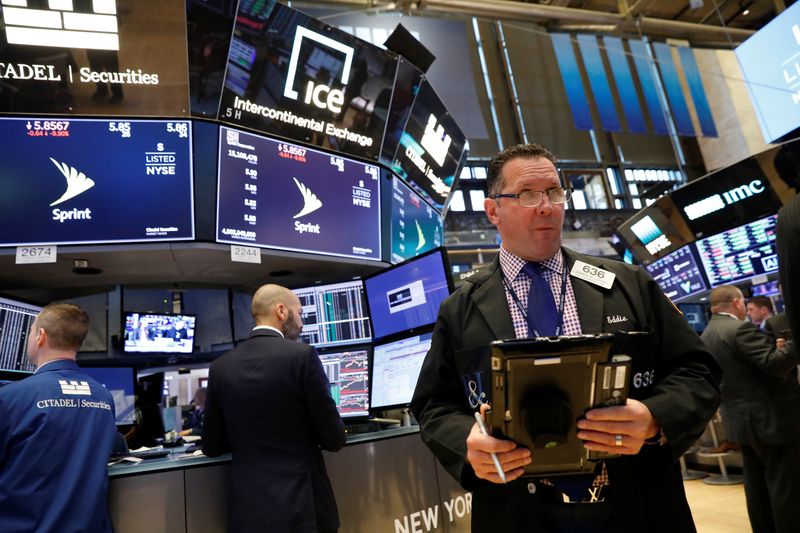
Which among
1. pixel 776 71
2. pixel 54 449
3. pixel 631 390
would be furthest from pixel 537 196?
pixel 776 71

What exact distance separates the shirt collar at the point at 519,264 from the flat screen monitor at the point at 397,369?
1.80m

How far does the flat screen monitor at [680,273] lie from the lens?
638cm

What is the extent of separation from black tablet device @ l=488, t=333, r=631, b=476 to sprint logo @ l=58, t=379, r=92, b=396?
195cm

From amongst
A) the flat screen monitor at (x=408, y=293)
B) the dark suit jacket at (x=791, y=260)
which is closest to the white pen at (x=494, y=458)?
the dark suit jacket at (x=791, y=260)

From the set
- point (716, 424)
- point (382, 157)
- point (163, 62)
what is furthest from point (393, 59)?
point (716, 424)

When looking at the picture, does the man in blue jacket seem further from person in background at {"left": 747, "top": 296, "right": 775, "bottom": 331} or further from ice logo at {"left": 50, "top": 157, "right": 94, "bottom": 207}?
person in background at {"left": 747, "top": 296, "right": 775, "bottom": 331}

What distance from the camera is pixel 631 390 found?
119 cm

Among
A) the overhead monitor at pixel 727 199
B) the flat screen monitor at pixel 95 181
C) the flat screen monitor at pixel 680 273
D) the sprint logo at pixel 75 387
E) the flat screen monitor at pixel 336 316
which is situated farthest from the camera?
the flat screen monitor at pixel 680 273

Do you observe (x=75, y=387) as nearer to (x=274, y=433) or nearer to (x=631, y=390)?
(x=274, y=433)

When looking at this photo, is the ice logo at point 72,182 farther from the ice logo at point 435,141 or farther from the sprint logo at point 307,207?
the ice logo at point 435,141

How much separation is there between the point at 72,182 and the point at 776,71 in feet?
18.8

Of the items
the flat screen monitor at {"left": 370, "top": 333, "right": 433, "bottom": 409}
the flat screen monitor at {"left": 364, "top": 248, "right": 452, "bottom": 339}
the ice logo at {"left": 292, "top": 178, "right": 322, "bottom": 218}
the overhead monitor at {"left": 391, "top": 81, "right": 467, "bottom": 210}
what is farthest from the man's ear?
the overhead monitor at {"left": 391, "top": 81, "right": 467, "bottom": 210}

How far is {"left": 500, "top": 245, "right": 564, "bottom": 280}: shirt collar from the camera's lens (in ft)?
4.58

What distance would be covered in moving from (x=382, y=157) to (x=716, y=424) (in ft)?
16.6
